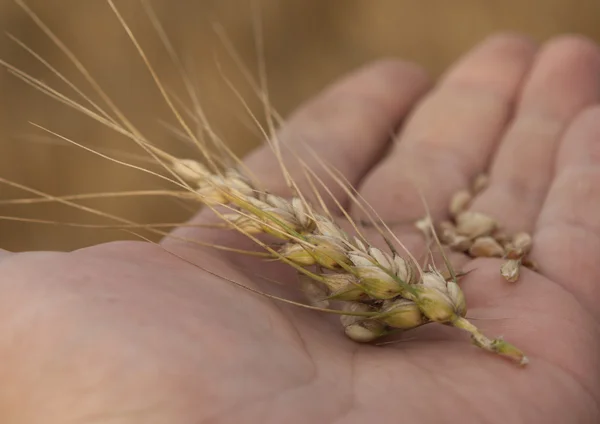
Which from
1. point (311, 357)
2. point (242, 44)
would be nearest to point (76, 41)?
point (242, 44)

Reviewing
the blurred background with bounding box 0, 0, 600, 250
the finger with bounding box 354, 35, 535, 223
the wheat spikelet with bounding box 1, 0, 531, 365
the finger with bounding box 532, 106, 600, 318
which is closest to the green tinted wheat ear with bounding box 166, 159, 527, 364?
the wheat spikelet with bounding box 1, 0, 531, 365

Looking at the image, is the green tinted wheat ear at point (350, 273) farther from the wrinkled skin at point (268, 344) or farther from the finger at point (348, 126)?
the finger at point (348, 126)

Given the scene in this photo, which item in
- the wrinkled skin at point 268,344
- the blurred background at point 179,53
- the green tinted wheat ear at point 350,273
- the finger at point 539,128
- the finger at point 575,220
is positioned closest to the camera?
the wrinkled skin at point 268,344

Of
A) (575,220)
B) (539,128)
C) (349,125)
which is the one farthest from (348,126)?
(575,220)

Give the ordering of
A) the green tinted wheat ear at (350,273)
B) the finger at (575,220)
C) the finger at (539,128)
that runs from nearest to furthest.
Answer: the green tinted wheat ear at (350,273)
the finger at (575,220)
the finger at (539,128)

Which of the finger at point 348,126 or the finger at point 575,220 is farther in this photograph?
the finger at point 348,126

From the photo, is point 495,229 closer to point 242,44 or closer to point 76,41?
point 242,44

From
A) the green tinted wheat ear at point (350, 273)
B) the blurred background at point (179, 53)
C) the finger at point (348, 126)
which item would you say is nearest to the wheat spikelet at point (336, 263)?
the green tinted wheat ear at point (350, 273)
